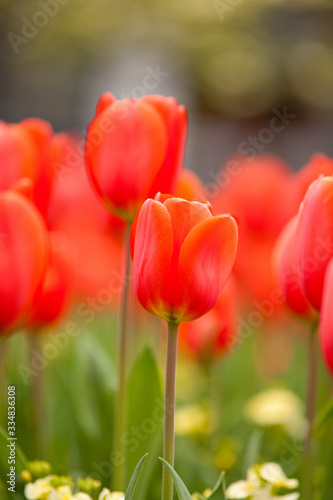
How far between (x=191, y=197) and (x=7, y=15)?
884cm

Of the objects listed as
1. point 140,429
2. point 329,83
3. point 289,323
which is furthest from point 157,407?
point 329,83

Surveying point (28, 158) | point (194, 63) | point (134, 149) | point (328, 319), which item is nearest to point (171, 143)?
point (134, 149)

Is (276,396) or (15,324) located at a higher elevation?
(15,324)

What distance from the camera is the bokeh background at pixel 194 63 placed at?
8656 mm

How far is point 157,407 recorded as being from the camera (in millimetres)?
814

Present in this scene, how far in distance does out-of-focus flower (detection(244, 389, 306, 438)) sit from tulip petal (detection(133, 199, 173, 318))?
0.61 meters

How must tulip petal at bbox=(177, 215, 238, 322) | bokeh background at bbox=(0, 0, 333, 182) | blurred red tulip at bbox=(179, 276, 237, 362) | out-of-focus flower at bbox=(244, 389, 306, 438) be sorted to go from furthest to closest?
bokeh background at bbox=(0, 0, 333, 182) < out-of-focus flower at bbox=(244, 389, 306, 438) < blurred red tulip at bbox=(179, 276, 237, 362) < tulip petal at bbox=(177, 215, 238, 322)

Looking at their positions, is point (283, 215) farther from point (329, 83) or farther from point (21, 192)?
point (329, 83)

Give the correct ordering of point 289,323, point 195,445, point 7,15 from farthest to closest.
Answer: point 7,15 → point 289,323 → point 195,445

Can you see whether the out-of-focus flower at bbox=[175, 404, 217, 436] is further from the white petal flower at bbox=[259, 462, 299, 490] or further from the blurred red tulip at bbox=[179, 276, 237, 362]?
the white petal flower at bbox=[259, 462, 299, 490]

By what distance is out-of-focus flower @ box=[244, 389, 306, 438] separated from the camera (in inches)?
44.3

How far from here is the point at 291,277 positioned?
75 centimetres

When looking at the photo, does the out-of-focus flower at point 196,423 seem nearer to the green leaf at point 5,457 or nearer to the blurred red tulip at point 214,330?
the blurred red tulip at point 214,330

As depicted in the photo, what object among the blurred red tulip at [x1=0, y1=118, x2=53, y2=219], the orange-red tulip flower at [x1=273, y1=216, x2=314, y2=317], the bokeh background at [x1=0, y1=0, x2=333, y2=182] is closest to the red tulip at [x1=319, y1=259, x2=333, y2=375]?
the orange-red tulip flower at [x1=273, y1=216, x2=314, y2=317]
